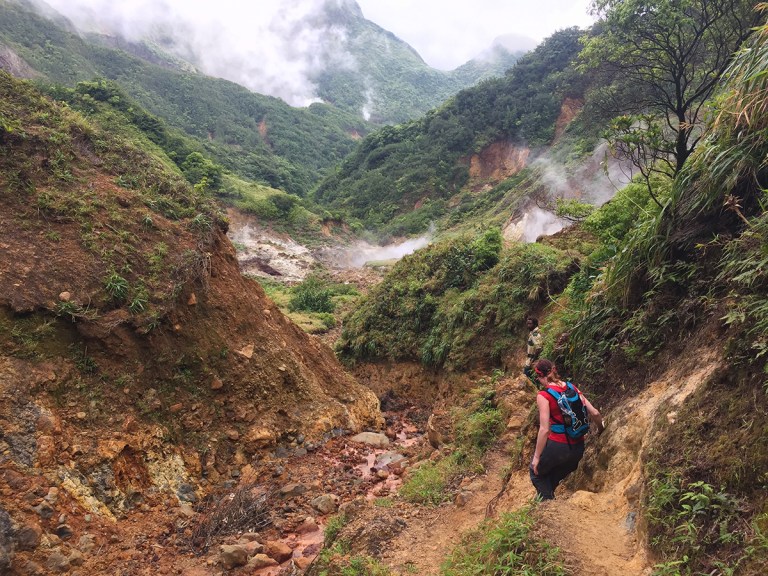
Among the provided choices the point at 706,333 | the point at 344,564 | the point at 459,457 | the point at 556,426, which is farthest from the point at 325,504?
the point at 706,333

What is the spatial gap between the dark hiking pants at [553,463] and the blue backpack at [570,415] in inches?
3.8

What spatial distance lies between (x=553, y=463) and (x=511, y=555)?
978 millimetres

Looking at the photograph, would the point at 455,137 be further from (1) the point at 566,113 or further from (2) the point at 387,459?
(2) the point at 387,459

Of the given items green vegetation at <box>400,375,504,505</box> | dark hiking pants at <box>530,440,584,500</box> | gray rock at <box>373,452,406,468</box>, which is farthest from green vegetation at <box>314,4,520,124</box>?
dark hiking pants at <box>530,440,584,500</box>

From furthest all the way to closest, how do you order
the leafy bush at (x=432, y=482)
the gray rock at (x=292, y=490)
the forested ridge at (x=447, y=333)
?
1. the gray rock at (x=292, y=490)
2. the leafy bush at (x=432, y=482)
3. the forested ridge at (x=447, y=333)

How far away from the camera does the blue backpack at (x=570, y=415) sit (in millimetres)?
3729

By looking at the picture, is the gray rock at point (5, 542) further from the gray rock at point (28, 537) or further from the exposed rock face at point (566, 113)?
the exposed rock face at point (566, 113)

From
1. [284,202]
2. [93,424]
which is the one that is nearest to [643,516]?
[93,424]

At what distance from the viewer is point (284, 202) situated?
42219 mm

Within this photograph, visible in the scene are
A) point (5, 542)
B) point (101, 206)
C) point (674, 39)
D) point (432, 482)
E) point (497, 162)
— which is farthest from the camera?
point (497, 162)

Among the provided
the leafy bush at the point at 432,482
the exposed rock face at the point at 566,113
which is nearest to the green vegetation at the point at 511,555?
the leafy bush at the point at 432,482

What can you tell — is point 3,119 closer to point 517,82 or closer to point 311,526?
point 311,526

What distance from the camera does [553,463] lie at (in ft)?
12.2

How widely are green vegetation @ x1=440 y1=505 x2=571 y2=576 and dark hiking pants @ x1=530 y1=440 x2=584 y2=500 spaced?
0.91 feet
